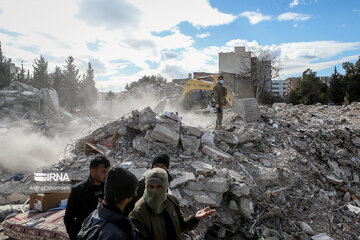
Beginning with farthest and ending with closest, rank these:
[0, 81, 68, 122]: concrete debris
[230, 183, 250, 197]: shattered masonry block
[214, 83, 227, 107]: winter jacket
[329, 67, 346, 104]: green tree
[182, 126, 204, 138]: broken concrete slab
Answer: [329, 67, 346, 104]: green tree, [0, 81, 68, 122]: concrete debris, [214, 83, 227, 107]: winter jacket, [182, 126, 204, 138]: broken concrete slab, [230, 183, 250, 197]: shattered masonry block

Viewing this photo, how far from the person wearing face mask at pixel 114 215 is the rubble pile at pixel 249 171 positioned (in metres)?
2.13

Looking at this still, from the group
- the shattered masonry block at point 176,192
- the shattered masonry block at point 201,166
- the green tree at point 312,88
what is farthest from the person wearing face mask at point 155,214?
the green tree at point 312,88

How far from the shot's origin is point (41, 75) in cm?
2769

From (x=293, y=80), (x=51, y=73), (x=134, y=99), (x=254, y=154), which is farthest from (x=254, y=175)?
(x=293, y=80)

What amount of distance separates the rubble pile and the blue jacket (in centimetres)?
213

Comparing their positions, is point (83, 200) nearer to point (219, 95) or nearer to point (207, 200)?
point (207, 200)

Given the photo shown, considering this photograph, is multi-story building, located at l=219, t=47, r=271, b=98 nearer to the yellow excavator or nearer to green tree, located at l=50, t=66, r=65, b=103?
the yellow excavator

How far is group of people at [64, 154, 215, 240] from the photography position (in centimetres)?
129

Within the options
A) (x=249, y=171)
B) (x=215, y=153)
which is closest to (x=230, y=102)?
(x=215, y=153)

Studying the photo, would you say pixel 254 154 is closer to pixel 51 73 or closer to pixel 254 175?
pixel 254 175

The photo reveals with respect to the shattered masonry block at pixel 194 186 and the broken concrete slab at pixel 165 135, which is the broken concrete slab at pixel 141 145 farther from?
the shattered masonry block at pixel 194 186

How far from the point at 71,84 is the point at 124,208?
30450mm

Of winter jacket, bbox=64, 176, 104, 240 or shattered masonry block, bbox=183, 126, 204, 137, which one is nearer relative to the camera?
winter jacket, bbox=64, 176, 104, 240

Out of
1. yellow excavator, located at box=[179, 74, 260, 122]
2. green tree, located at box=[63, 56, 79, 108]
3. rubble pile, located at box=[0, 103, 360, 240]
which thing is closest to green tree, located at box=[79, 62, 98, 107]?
green tree, located at box=[63, 56, 79, 108]
